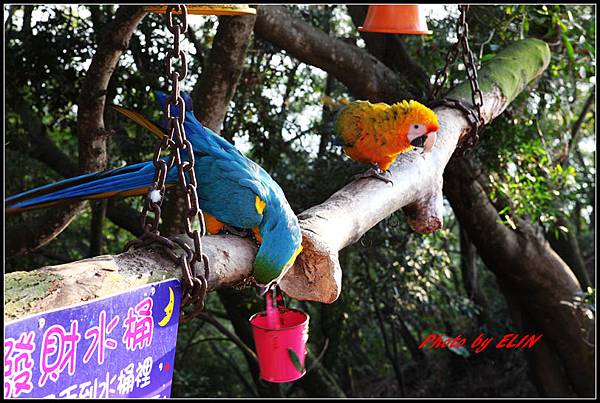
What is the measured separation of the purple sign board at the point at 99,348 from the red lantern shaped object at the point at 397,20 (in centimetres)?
Result: 109

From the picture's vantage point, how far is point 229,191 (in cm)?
110

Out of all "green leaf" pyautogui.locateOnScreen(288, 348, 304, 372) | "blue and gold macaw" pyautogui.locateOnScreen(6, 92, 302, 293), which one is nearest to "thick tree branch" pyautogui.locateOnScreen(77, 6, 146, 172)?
"blue and gold macaw" pyautogui.locateOnScreen(6, 92, 302, 293)

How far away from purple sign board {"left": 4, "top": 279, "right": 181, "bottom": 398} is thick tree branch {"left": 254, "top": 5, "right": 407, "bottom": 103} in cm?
191

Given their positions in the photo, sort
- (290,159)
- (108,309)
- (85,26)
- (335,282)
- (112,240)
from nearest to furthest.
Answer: (108,309) < (335,282) < (85,26) < (290,159) < (112,240)

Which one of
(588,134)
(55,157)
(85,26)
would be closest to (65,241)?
(55,157)

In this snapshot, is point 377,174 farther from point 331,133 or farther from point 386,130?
point 331,133

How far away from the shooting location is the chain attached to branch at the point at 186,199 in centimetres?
87

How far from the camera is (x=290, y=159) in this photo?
317 centimetres

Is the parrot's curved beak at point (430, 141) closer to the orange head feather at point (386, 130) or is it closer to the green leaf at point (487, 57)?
the orange head feather at point (386, 130)

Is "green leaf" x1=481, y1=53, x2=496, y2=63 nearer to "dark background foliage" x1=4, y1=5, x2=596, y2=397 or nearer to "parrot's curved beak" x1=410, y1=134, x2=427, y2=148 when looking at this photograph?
"dark background foliage" x1=4, y1=5, x2=596, y2=397

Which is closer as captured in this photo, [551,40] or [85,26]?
[85,26]

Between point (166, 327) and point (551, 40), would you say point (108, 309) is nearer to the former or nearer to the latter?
point (166, 327)

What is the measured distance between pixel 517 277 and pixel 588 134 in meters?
1.45

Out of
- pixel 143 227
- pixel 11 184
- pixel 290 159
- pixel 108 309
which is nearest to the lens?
pixel 108 309
